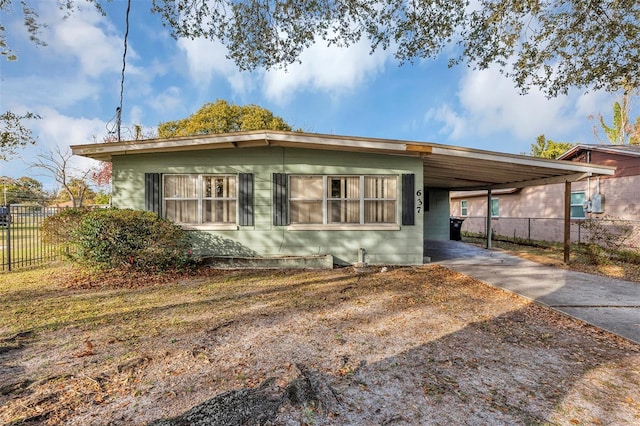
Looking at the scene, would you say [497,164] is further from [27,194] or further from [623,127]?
[27,194]

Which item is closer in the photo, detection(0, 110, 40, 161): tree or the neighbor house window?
the neighbor house window

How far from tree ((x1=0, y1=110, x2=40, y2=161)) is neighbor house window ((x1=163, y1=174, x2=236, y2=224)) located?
855cm

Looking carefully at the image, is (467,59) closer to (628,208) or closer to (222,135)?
(222,135)

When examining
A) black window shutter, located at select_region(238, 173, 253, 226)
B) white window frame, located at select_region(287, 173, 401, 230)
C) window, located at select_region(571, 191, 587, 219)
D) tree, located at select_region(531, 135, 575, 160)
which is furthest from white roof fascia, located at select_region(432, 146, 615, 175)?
tree, located at select_region(531, 135, 575, 160)

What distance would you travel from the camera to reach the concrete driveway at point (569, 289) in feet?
12.8

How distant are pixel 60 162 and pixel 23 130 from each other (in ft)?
19.5

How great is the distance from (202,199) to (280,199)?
1988 mm

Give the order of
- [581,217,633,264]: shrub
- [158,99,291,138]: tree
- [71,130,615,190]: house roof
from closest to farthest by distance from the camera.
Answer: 1. [71,130,615,190]: house roof
2. [581,217,633,264]: shrub
3. [158,99,291,138]: tree

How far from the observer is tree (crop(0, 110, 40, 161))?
36.7 feet

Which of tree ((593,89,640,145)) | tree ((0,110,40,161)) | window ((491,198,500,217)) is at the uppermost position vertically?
tree ((593,89,640,145))

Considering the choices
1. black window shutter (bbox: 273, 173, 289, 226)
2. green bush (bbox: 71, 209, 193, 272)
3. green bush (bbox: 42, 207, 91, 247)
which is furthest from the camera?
black window shutter (bbox: 273, 173, 289, 226)

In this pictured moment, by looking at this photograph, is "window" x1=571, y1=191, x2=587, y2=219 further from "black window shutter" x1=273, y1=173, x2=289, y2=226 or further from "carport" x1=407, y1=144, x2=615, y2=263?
"black window shutter" x1=273, y1=173, x2=289, y2=226

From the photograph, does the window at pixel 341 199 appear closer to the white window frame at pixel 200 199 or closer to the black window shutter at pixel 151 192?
the white window frame at pixel 200 199

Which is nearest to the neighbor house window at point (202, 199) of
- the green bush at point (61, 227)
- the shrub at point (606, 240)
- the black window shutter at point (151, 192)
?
the black window shutter at point (151, 192)
